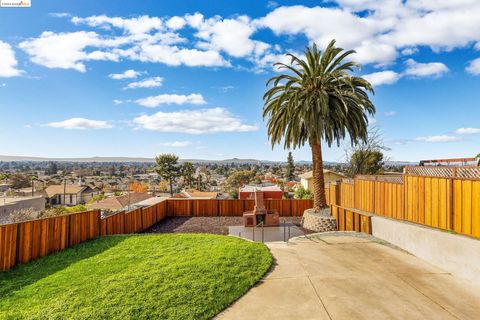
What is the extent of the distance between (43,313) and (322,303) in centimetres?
590

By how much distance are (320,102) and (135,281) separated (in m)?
13.3

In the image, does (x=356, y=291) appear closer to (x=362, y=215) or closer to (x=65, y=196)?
(x=362, y=215)

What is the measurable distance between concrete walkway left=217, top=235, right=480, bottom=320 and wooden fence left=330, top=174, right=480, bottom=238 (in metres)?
1.64

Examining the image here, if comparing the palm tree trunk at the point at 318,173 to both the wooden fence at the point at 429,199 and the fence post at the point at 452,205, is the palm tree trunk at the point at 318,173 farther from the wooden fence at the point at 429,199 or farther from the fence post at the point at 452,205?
the fence post at the point at 452,205

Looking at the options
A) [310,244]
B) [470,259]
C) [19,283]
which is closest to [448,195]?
[470,259]

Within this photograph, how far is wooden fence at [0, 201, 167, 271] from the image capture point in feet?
28.3

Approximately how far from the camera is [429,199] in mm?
9750

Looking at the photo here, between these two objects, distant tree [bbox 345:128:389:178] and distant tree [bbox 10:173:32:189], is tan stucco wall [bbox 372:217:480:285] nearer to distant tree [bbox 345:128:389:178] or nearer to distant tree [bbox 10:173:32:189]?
distant tree [bbox 345:128:389:178]

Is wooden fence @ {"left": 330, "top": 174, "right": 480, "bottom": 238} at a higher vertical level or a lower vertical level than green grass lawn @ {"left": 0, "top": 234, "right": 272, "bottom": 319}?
higher

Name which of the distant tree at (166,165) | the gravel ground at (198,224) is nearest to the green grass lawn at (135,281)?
the gravel ground at (198,224)

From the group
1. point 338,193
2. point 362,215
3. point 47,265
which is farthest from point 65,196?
point 362,215

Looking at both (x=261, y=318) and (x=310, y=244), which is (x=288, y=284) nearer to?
(x=261, y=318)

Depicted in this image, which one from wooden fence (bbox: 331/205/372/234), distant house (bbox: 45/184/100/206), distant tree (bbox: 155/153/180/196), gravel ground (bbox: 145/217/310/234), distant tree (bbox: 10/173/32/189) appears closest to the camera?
wooden fence (bbox: 331/205/372/234)

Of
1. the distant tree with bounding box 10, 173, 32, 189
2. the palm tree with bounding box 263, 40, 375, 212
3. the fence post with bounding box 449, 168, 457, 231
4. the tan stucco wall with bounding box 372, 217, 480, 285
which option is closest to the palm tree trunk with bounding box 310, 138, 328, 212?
the palm tree with bounding box 263, 40, 375, 212
